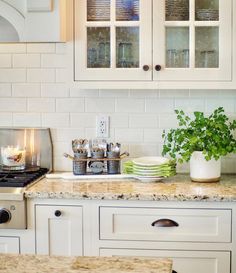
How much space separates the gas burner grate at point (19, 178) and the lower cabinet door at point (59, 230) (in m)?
0.16

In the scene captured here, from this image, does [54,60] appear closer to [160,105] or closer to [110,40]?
[110,40]

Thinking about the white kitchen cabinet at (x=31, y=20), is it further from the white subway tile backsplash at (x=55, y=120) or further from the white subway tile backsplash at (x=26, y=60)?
the white subway tile backsplash at (x=55, y=120)

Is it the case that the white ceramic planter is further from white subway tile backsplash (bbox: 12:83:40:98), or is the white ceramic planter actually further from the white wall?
white subway tile backsplash (bbox: 12:83:40:98)

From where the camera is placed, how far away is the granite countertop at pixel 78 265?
1.20 meters

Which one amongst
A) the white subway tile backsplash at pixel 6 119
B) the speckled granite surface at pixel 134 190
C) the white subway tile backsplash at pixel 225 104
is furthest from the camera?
the white subway tile backsplash at pixel 6 119

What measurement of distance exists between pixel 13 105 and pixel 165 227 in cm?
121

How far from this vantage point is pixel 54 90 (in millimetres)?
2953

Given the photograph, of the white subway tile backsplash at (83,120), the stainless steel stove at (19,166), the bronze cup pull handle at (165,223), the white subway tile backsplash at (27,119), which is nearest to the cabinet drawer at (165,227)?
the bronze cup pull handle at (165,223)

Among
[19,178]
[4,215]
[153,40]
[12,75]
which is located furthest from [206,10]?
[4,215]

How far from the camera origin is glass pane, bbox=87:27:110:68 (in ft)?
8.63

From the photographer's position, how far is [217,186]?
2498mm

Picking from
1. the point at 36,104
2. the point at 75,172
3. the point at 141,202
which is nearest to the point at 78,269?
the point at 141,202

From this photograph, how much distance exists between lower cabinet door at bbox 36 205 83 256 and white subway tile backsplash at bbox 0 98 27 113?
80 cm

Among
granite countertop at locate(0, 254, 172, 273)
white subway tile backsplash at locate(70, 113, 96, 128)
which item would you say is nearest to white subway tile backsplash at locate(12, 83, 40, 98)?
white subway tile backsplash at locate(70, 113, 96, 128)
